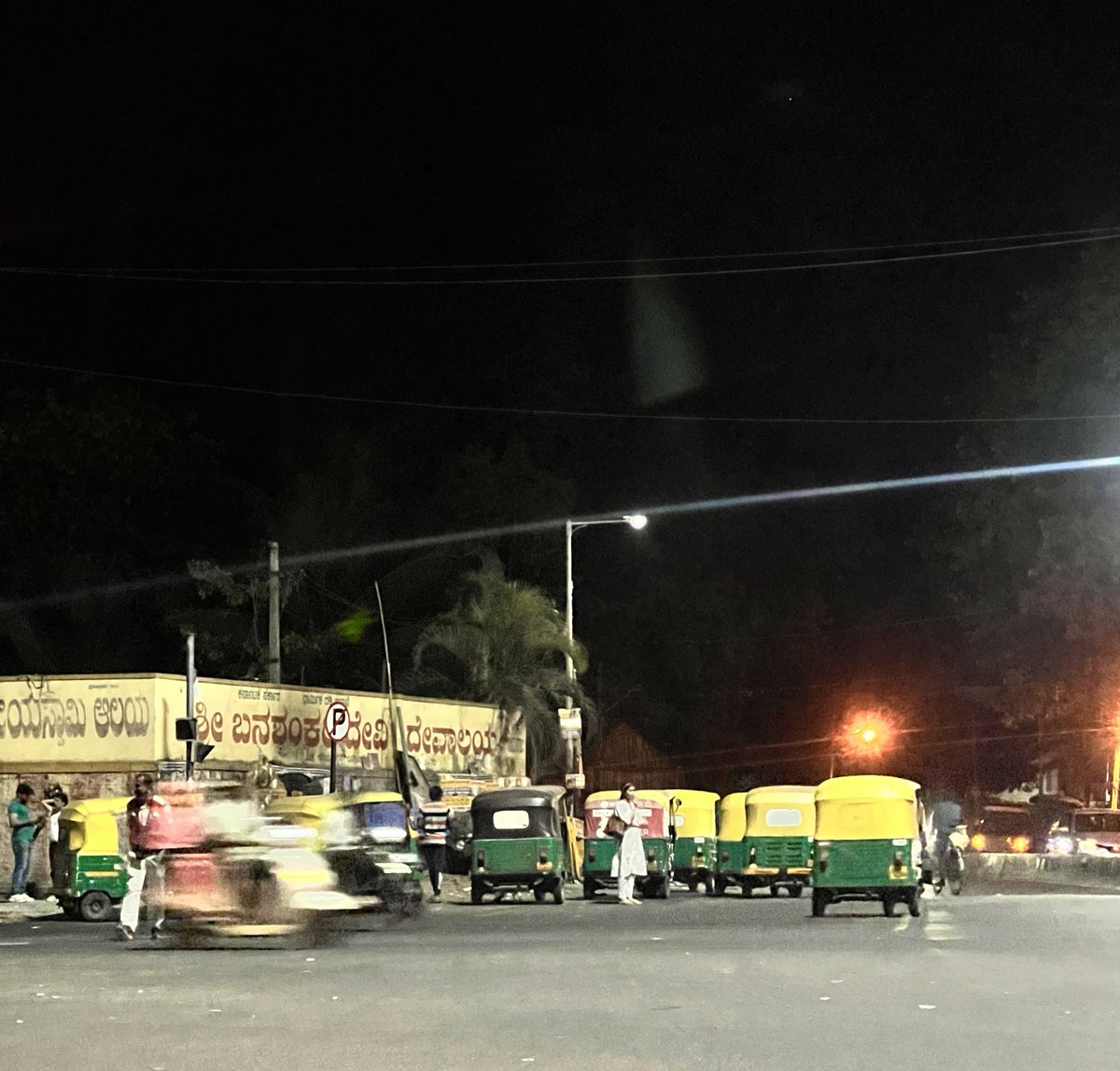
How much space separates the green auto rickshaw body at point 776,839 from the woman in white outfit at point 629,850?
263 centimetres

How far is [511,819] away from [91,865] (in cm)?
765

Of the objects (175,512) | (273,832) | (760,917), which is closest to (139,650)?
(175,512)

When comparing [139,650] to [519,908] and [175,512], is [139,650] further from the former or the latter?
[519,908]

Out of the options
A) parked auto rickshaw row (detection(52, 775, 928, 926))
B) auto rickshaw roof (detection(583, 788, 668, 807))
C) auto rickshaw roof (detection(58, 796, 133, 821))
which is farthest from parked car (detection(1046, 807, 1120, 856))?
auto rickshaw roof (detection(58, 796, 133, 821))

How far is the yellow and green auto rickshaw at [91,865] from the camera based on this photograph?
27672 millimetres

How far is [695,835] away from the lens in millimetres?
38031

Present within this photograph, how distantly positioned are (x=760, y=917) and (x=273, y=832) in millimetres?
8394

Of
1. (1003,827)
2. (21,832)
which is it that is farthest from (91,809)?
(1003,827)

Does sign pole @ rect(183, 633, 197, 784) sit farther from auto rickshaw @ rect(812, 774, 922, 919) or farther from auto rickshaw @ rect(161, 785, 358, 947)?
auto rickshaw @ rect(161, 785, 358, 947)

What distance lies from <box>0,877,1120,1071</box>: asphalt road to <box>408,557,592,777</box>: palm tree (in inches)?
1034

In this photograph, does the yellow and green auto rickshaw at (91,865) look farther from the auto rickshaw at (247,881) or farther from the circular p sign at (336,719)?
the circular p sign at (336,719)

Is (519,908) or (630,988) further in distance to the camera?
(519,908)

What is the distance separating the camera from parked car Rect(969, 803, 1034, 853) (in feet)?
167

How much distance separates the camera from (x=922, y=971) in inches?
656
